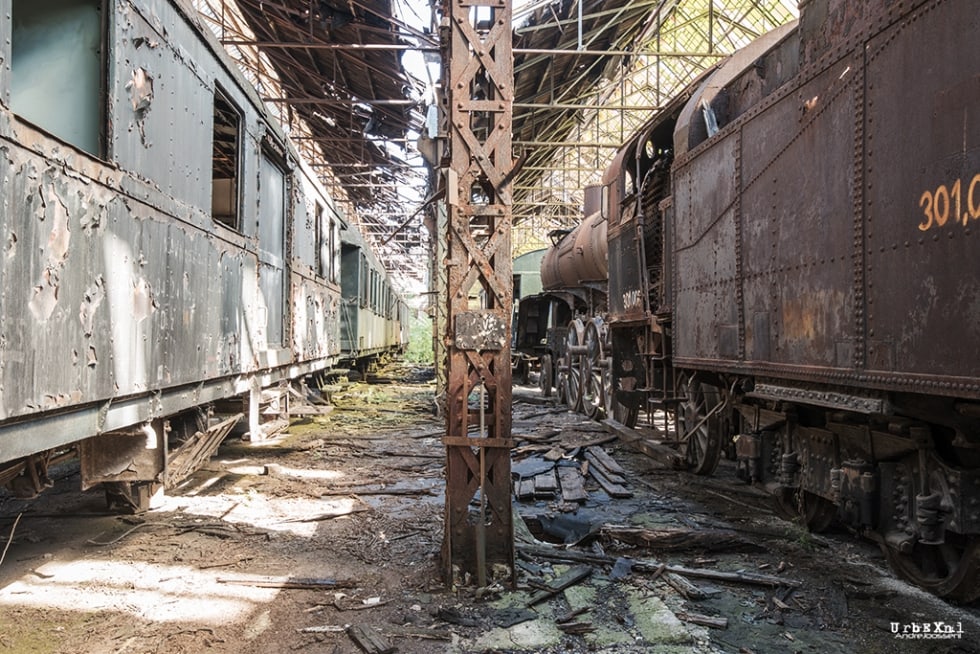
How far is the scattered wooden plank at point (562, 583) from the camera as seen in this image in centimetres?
351

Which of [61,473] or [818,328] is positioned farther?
[61,473]

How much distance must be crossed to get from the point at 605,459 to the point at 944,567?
3950 mm

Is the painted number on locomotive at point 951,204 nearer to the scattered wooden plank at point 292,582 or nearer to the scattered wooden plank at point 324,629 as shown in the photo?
the scattered wooden plank at point 324,629

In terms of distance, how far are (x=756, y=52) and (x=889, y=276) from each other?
11.6 feet

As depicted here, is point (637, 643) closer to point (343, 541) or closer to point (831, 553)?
point (831, 553)

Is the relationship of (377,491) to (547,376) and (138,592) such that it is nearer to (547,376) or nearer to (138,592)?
(138,592)

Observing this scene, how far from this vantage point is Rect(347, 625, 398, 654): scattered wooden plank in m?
2.90

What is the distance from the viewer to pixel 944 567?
347cm

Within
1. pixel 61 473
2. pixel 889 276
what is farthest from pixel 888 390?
pixel 61 473

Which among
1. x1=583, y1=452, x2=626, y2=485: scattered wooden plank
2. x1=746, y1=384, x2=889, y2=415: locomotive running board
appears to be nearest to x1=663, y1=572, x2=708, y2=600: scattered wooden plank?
x1=746, y1=384, x2=889, y2=415: locomotive running board

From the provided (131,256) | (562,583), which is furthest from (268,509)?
(562,583)

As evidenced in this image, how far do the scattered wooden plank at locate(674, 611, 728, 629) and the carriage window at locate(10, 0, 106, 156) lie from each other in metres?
3.89

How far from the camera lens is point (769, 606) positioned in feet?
11.4

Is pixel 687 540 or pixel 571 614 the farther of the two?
pixel 687 540
